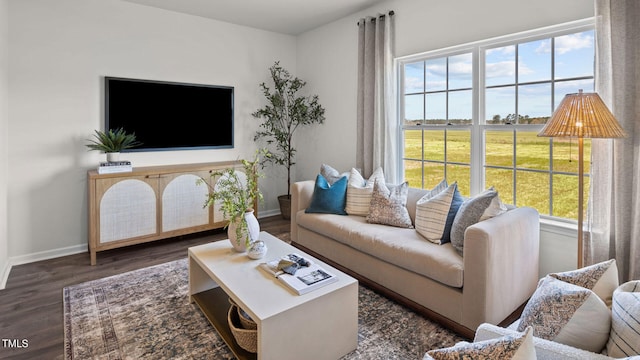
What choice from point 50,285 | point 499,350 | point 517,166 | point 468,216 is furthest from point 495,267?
point 50,285

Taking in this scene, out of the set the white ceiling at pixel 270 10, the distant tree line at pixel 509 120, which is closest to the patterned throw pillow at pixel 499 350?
the distant tree line at pixel 509 120

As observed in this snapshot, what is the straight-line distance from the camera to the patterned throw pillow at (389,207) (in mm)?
2973

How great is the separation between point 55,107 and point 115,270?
1.73 m

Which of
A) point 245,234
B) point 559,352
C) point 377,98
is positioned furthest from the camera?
point 377,98

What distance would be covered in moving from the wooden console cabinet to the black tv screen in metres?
0.39

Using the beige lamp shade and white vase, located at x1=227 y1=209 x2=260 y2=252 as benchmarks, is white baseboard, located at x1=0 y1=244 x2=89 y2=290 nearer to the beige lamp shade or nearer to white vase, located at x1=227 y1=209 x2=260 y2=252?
white vase, located at x1=227 y1=209 x2=260 y2=252

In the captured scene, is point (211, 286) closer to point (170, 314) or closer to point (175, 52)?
point (170, 314)

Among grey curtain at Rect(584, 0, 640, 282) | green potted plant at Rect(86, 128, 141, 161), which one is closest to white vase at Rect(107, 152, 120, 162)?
green potted plant at Rect(86, 128, 141, 161)

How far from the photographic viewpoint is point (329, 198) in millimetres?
3369

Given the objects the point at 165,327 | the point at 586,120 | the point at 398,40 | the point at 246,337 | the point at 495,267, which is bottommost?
the point at 165,327

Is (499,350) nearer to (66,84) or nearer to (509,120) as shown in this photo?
(509,120)

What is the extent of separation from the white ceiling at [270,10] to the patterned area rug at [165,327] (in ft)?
9.76

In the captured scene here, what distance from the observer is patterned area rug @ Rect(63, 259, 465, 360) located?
1997 millimetres

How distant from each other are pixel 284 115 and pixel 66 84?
2.55m
